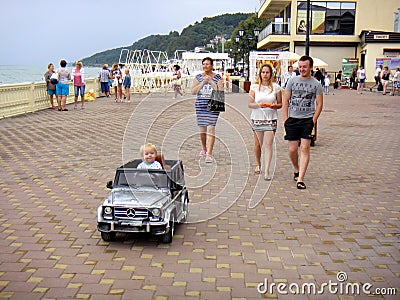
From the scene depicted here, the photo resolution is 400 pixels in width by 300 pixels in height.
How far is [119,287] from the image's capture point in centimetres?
417

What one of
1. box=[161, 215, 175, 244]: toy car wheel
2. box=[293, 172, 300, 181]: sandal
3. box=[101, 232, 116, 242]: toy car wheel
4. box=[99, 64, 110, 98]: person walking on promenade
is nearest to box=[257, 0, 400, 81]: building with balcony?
A: box=[99, 64, 110, 98]: person walking on promenade

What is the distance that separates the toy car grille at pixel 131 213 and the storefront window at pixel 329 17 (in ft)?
139

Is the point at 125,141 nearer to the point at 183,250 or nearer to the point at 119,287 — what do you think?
the point at 183,250

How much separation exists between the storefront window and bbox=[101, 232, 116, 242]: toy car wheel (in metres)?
42.2

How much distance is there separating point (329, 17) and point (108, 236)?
143 ft

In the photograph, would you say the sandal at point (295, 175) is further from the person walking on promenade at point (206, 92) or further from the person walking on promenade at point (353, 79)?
the person walking on promenade at point (353, 79)

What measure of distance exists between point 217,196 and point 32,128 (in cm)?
887

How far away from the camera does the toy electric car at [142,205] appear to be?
501 centimetres

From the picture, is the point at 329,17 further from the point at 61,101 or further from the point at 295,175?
the point at 295,175

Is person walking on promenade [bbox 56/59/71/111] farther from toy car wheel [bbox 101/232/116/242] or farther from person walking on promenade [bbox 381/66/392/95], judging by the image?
person walking on promenade [bbox 381/66/392/95]

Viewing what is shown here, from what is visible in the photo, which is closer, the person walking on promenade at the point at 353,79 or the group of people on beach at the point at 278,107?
the group of people on beach at the point at 278,107

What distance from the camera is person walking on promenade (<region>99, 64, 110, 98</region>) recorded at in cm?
2722

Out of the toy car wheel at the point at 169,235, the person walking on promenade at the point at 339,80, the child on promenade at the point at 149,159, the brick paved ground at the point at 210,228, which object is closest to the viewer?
the brick paved ground at the point at 210,228

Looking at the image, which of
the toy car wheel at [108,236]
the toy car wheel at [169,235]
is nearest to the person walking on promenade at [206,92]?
the toy car wheel at [169,235]
